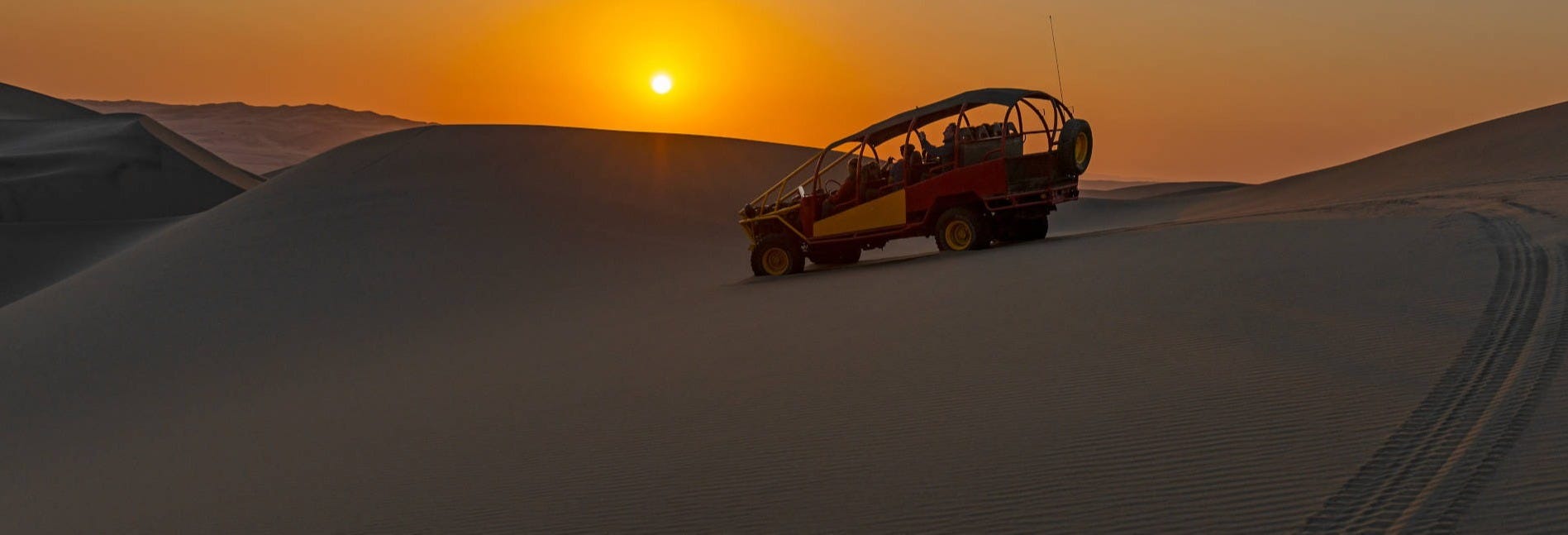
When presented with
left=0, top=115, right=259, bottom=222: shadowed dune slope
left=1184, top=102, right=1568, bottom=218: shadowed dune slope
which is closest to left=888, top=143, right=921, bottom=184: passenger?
left=1184, top=102, right=1568, bottom=218: shadowed dune slope

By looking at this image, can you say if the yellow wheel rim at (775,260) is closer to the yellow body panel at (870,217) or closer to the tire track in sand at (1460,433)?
the yellow body panel at (870,217)

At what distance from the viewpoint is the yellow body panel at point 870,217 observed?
14227 mm

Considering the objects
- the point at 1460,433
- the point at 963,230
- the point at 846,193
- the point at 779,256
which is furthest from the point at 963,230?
the point at 1460,433

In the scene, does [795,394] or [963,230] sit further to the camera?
[963,230]

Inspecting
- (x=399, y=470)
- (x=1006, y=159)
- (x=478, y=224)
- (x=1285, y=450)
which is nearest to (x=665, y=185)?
(x=478, y=224)

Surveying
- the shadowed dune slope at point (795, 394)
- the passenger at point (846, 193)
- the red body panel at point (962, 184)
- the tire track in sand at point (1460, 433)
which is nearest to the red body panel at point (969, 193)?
the red body panel at point (962, 184)

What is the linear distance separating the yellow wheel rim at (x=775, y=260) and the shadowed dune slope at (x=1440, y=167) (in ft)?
41.4

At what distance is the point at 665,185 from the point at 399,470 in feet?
89.4

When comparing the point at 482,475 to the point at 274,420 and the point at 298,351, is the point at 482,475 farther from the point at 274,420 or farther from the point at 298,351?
the point at 298,351

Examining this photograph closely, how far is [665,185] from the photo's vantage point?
32.7 meters

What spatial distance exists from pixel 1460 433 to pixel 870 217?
1045 centimetres

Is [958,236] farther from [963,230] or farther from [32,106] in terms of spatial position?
[32,106]

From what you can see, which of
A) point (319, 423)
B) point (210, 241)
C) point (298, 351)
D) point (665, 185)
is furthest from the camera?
point (665, 185)

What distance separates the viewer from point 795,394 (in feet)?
20.2
